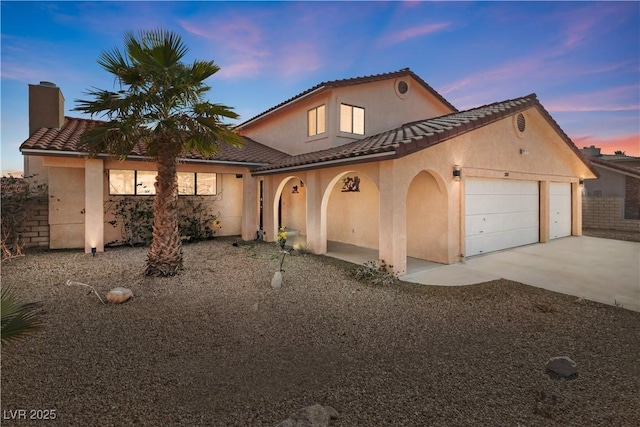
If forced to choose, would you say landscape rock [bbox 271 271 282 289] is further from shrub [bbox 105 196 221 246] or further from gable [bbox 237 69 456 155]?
gable [bbox 237 69 456 155]

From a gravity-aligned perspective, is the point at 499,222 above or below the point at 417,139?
below

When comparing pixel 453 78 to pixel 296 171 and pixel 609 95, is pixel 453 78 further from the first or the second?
pixel 296 171

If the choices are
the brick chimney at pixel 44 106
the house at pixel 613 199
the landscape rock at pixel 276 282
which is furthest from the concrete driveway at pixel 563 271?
the brick chimney at pixel 44 106

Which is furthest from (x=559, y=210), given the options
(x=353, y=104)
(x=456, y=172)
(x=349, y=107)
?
(x=349, y=107)

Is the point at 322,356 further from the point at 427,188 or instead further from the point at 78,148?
the point at 78,148

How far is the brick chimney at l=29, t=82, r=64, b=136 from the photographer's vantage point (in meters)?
13.3

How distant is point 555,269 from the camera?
9.47m

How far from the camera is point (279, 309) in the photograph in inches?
252

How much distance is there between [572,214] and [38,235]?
2586 cm

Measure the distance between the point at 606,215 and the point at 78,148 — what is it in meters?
28.5

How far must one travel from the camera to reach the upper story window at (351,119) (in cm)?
1320

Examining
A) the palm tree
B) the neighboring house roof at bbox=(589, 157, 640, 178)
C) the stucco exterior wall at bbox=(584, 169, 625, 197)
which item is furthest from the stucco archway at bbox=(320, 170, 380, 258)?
the stucco exterior wall at bbox=(584, 169, 625, 197)

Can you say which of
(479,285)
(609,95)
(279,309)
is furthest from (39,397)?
(609,95)

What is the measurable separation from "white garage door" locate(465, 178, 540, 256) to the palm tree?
8.96m
